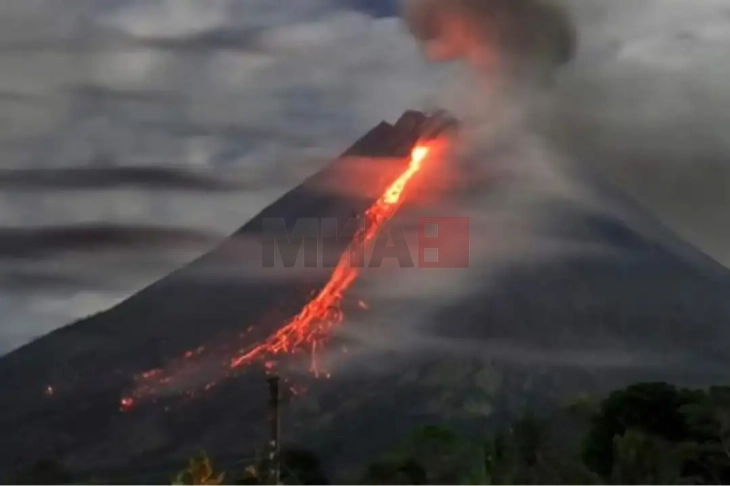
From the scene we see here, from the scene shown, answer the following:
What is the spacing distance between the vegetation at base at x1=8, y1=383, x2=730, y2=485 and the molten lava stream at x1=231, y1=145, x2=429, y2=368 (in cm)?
4401

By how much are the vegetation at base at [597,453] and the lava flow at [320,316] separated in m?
43.2

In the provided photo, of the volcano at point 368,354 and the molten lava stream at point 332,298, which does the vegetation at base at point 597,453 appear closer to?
the volcano at point 368,354

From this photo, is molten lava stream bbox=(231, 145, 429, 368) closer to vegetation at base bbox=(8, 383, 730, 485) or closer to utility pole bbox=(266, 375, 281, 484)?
vegetation at base bbox=(8, 383, 730, 485)

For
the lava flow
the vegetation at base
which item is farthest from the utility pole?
the lava flow

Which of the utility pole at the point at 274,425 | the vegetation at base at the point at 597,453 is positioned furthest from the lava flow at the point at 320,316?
the utility pole at the point at 274,425

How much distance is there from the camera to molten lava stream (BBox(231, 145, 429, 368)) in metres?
86.2

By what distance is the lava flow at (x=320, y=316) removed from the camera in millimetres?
85250

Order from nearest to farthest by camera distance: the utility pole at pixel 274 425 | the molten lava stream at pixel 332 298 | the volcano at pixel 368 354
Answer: the utility pole at pixel 274 425 → the volcano at pixel 368 354 → the molten lava stream at pixel 332 298

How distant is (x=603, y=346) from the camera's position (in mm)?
92250

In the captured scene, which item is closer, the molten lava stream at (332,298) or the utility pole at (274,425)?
the utility pole at (274,425)

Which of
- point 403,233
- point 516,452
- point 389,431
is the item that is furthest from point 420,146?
point 516,452

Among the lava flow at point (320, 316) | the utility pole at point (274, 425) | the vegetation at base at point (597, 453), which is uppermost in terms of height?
the lava flow at point (320, 316)

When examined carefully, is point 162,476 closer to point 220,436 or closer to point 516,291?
point 220,436

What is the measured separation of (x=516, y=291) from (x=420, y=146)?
74.3 feet
